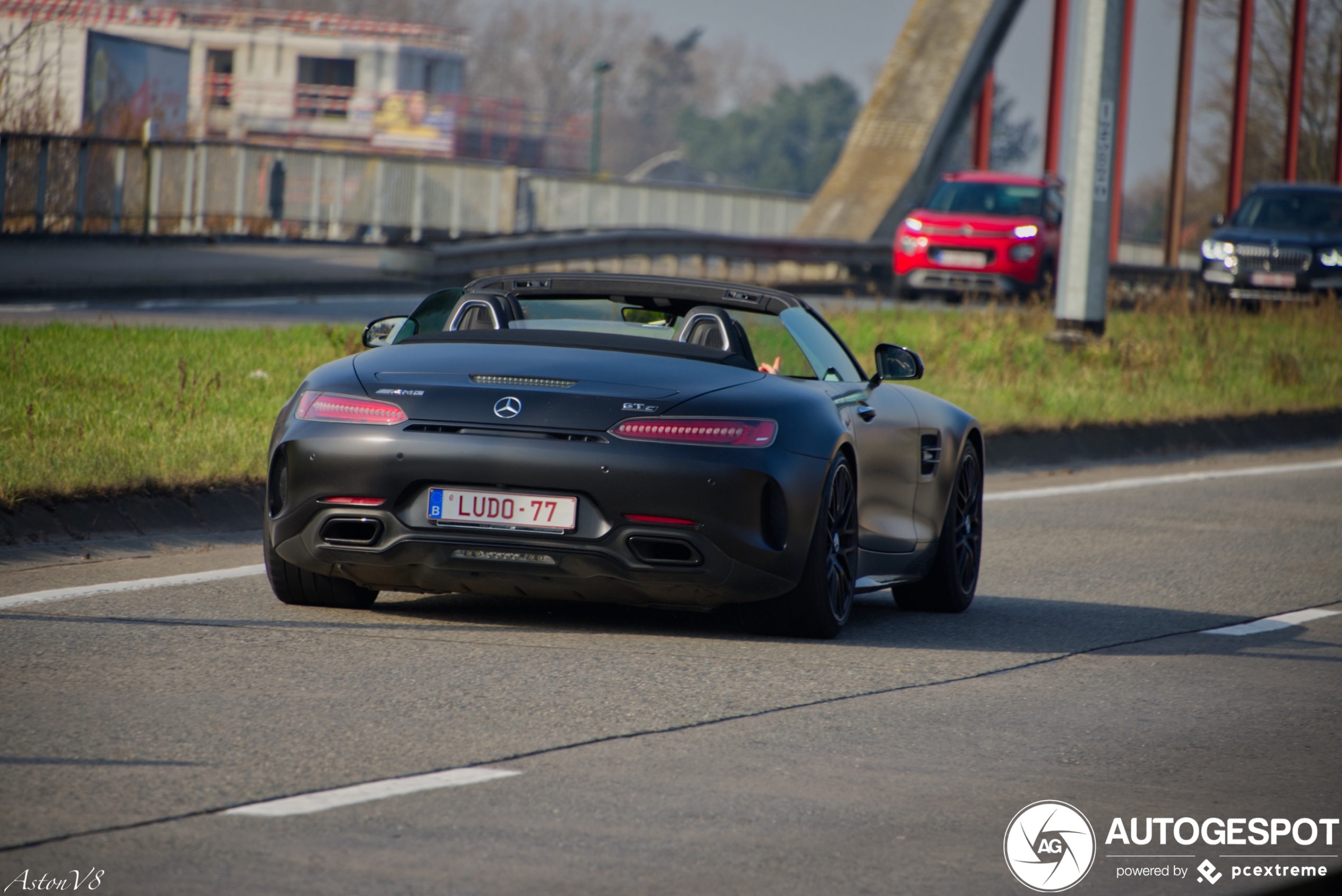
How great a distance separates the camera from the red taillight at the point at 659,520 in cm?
640

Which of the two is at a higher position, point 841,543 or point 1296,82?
point 1296,82

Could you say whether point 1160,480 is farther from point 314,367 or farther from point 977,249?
point 977,249

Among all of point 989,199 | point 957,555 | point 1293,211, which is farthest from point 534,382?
point 1293,211

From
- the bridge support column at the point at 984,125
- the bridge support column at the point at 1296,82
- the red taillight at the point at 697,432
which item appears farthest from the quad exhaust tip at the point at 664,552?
the bridge support column at the point at 1296,82

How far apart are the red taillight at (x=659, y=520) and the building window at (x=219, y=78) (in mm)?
68291

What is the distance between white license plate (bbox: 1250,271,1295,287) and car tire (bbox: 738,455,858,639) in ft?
74.4

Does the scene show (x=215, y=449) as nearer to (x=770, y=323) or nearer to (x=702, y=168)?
Answer: (x=770, y=323)

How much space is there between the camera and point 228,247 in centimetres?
2867

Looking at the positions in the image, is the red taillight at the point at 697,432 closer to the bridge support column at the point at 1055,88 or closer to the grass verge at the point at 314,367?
the grass verge at the point at 314,367

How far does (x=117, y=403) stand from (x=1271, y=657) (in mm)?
6921

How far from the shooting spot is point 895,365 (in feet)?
A: 25.8

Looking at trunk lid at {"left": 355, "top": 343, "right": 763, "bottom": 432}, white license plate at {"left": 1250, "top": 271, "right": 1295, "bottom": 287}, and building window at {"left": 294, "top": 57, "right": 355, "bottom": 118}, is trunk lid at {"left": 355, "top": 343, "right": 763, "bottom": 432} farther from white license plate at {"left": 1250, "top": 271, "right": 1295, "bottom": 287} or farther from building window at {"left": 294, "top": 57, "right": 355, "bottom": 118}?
building window at {"left": 294, "top": 57, "right": 355, "bottom": 118}

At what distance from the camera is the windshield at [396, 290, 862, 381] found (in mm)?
7320

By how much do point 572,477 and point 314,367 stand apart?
8244 millimetres
